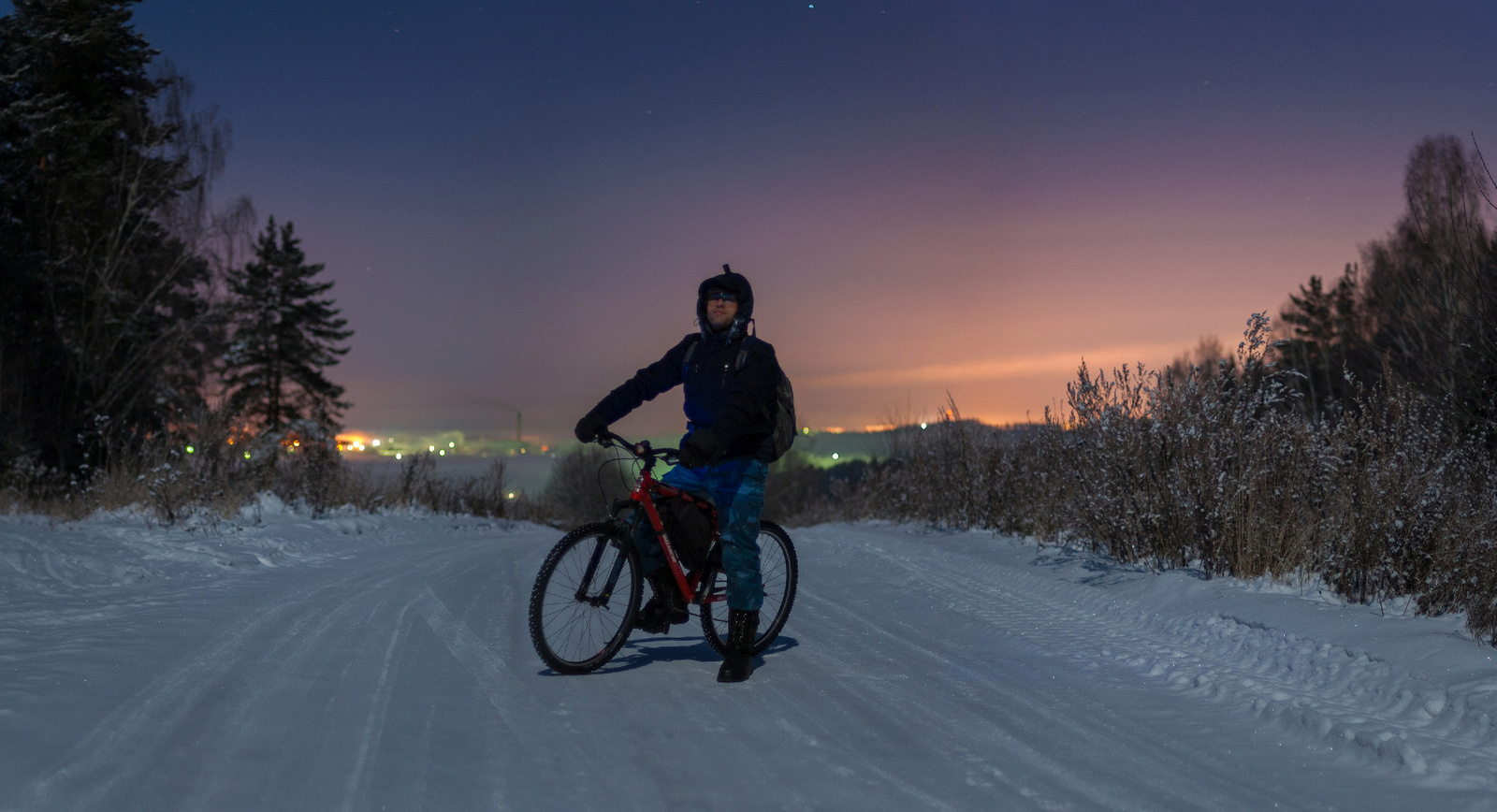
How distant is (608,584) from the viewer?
515cm

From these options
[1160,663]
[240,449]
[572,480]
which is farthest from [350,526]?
[572,480]

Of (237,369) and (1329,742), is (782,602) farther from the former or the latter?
(237,369)

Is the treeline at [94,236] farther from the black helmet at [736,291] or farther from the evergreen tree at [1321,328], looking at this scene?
the evergreen tree at [1321,328]

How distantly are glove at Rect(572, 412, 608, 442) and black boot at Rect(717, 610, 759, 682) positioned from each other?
126 cm

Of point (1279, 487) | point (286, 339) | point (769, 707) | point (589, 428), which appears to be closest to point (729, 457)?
point (589, 428)

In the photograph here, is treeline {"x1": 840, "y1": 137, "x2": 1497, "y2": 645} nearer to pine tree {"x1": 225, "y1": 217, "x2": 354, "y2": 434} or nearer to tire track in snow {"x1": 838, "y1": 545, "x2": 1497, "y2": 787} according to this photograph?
tire track in snow {"x1": 838, "y1": 545, "x2": 1497, "y2": 787}

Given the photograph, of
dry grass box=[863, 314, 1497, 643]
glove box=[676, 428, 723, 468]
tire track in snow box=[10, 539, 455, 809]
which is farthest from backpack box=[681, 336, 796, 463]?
dry grass box=[863, 314, 1497, 643]

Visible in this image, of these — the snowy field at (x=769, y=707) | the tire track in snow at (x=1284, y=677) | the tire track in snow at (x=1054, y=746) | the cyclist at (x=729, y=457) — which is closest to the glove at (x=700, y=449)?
the cyclist at (x=729, y=457)

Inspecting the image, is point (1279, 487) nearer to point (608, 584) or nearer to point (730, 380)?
point (730, 380)

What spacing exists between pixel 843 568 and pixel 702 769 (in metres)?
7.01

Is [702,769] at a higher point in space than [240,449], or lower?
lower

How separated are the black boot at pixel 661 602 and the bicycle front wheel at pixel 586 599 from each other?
0.38 ft

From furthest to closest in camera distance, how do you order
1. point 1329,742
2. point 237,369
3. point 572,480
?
point 572,480, point 237,369, point 1329,742

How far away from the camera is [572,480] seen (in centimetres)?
6675
